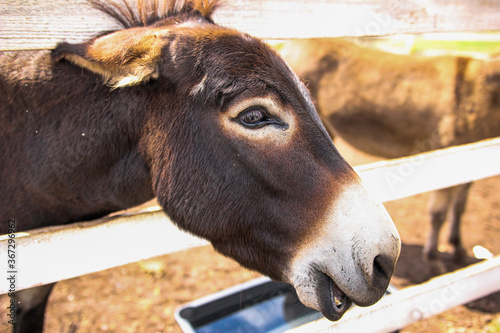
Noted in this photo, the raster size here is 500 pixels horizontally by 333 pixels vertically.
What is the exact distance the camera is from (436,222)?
4008 millimetres

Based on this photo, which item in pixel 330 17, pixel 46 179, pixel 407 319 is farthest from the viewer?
pixel 407 319

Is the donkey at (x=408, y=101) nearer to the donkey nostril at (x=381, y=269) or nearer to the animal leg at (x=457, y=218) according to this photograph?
the animal leg at (x=457, y=218)

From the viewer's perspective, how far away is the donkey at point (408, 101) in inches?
152

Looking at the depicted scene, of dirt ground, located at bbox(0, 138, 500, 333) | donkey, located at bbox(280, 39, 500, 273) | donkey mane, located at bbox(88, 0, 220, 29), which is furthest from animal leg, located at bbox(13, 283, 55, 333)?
donkey, located at bbox(280, 39, 500, 273)

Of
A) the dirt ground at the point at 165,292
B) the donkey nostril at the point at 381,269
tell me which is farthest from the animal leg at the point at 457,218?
the donkey nostril at the point at 381,269

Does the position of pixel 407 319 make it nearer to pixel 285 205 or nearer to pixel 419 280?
pixel 285 205

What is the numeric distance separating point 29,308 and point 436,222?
3.91m

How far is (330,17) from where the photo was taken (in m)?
1.83

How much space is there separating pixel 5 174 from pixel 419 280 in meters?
3.79

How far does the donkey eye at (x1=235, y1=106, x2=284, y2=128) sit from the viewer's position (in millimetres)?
1320

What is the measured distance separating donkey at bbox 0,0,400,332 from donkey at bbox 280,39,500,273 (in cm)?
318

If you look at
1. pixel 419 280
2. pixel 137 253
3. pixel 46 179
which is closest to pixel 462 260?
pixel 419 280

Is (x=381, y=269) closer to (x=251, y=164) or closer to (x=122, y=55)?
(x=251, y=164)

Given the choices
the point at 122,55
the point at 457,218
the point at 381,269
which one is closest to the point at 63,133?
the point at 122,55
